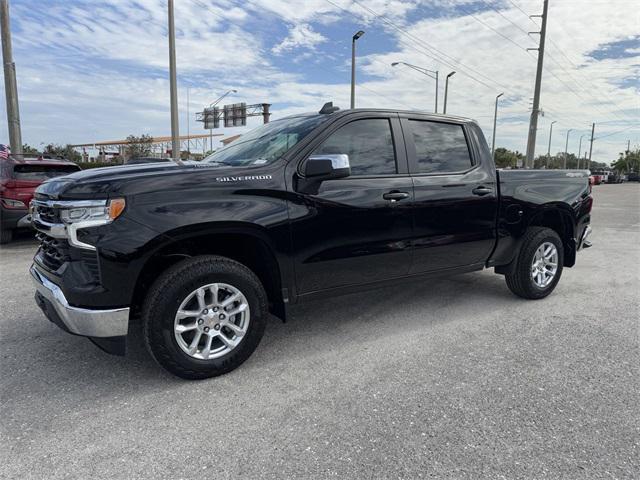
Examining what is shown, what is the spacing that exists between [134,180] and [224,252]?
Result: 0.82 metres

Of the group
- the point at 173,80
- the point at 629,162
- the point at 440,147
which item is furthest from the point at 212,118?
the point at 629,162

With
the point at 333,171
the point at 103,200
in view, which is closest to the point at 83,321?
the point at 103,200

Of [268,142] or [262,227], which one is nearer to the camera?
[262,227]

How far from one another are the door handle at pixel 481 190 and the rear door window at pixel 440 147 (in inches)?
8.8

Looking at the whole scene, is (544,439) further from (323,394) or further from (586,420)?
(323,394)

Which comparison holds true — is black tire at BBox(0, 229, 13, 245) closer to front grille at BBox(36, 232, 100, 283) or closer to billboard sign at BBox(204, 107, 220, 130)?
front grille at BBox(36, 232, 100, 283)

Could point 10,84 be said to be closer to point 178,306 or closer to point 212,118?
point 178,306

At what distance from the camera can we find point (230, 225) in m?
3.07

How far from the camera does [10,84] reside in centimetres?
1352

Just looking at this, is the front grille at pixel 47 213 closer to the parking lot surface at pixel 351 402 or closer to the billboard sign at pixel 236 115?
the parking lot surface at pixel 351 402

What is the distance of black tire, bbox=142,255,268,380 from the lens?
288 cm

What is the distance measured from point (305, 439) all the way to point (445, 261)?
235 centimetres

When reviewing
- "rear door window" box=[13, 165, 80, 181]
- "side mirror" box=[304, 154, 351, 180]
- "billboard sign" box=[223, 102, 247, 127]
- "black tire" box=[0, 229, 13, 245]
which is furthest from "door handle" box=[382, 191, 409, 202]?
"billboard sign" box=[223, 102, 247, 127]

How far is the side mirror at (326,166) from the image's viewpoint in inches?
126
